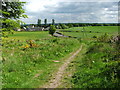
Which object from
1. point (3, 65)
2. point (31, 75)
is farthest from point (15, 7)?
point (31, 75)

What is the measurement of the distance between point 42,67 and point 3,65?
2886 millimetres

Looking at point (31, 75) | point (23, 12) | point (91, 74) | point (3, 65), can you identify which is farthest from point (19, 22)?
point (91, 74)

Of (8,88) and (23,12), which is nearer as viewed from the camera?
(8,88)

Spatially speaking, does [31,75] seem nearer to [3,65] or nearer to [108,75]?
[3,65]

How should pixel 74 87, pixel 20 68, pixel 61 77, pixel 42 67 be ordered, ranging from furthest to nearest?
pixel 42 67 → pixel 20 68 → pixel 61 77 → pixel 74 87

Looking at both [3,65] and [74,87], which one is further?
[3,65]

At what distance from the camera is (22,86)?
23.7 feet

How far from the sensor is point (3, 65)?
10531 millimetres

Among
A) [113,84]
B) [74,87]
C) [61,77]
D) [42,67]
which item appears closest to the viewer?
[113,84]

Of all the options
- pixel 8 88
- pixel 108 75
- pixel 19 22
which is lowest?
pixel 8 88

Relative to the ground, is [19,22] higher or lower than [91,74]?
higher

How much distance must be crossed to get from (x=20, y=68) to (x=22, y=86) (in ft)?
9.67

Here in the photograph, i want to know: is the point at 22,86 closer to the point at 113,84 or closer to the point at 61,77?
the point at 61,77

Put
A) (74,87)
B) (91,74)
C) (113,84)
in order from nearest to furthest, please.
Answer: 1. (113,84)
2. (74,87)
3. (91,74)
